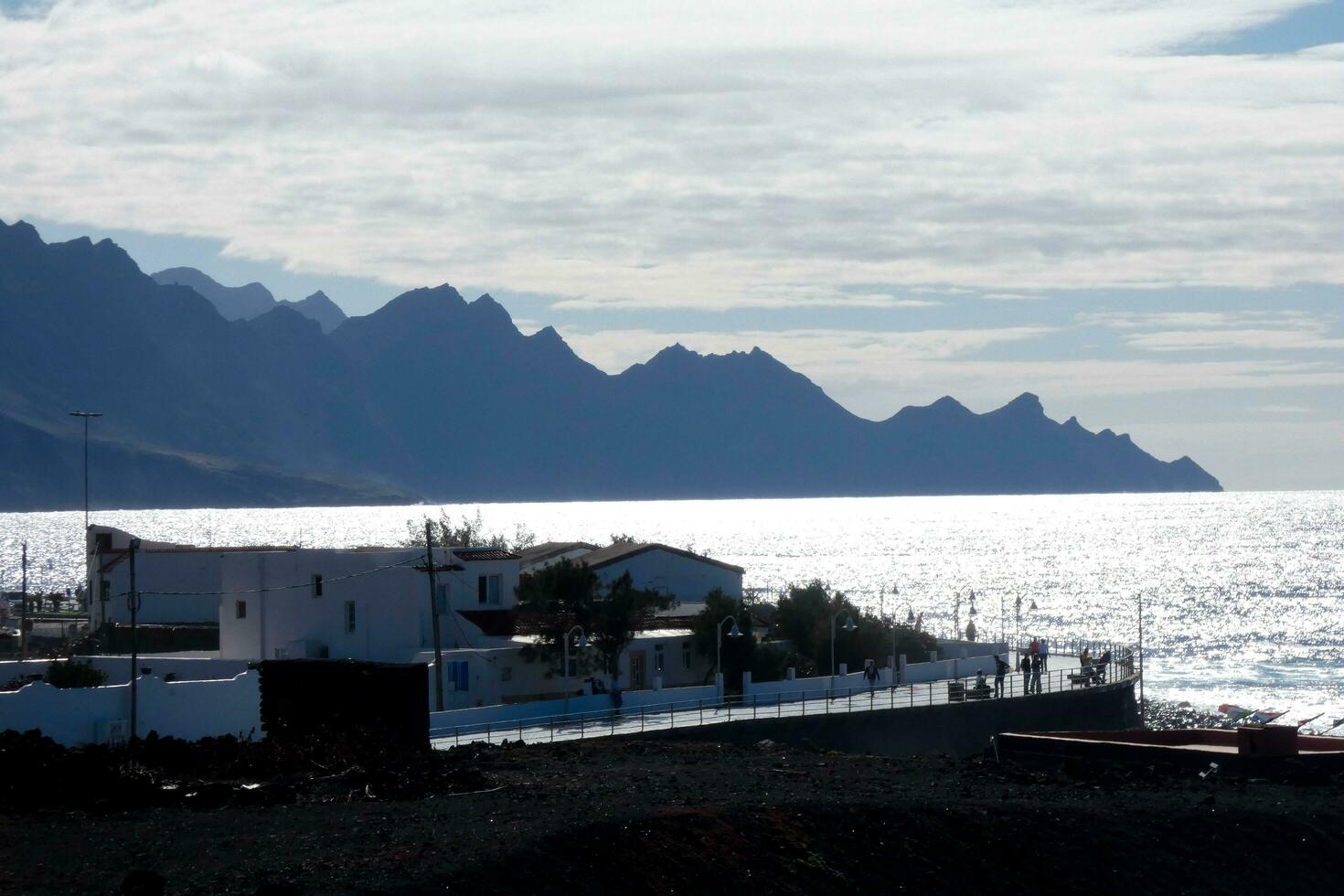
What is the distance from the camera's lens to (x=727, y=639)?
57.3 metres

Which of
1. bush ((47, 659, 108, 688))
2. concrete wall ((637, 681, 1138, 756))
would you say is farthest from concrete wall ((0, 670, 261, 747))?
concrete wall ((637, 681, 1138, 756))

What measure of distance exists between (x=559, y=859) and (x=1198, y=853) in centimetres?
1336

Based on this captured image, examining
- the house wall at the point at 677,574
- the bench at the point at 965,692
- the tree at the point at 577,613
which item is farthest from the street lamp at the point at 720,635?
the house wall at the point at 677,574

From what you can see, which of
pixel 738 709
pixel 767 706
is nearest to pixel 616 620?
pixel 767 706

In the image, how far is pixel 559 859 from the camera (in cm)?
2486

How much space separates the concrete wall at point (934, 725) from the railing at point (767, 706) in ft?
1.27

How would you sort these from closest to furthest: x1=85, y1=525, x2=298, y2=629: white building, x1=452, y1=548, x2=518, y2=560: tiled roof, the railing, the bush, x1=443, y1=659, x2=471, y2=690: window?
the bush
the railing
x1=443, y1=659, x2=471, y2=690: window
x1=452, y1=548, x2=518, y2=560: tiled roof
x1=85, y1=525, x2=298, y2=629: white building

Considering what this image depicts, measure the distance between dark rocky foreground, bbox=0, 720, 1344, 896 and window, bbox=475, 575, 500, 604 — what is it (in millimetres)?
20443

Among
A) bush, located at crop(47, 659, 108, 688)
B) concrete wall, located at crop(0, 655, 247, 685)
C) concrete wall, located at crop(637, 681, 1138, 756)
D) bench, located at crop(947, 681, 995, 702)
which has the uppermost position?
bush, located at crop(47, 659, 108, 688)

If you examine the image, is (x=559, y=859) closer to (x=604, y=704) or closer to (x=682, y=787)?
(x=682, y=787)

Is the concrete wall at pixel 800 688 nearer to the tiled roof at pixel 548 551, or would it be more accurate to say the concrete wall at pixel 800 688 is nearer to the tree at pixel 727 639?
the tree at pixel 727 639

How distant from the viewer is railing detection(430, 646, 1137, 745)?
139 ft

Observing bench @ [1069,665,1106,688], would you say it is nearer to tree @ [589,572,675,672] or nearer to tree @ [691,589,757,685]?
tree @ [691,589,757,685]

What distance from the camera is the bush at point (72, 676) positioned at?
40.5 metres
